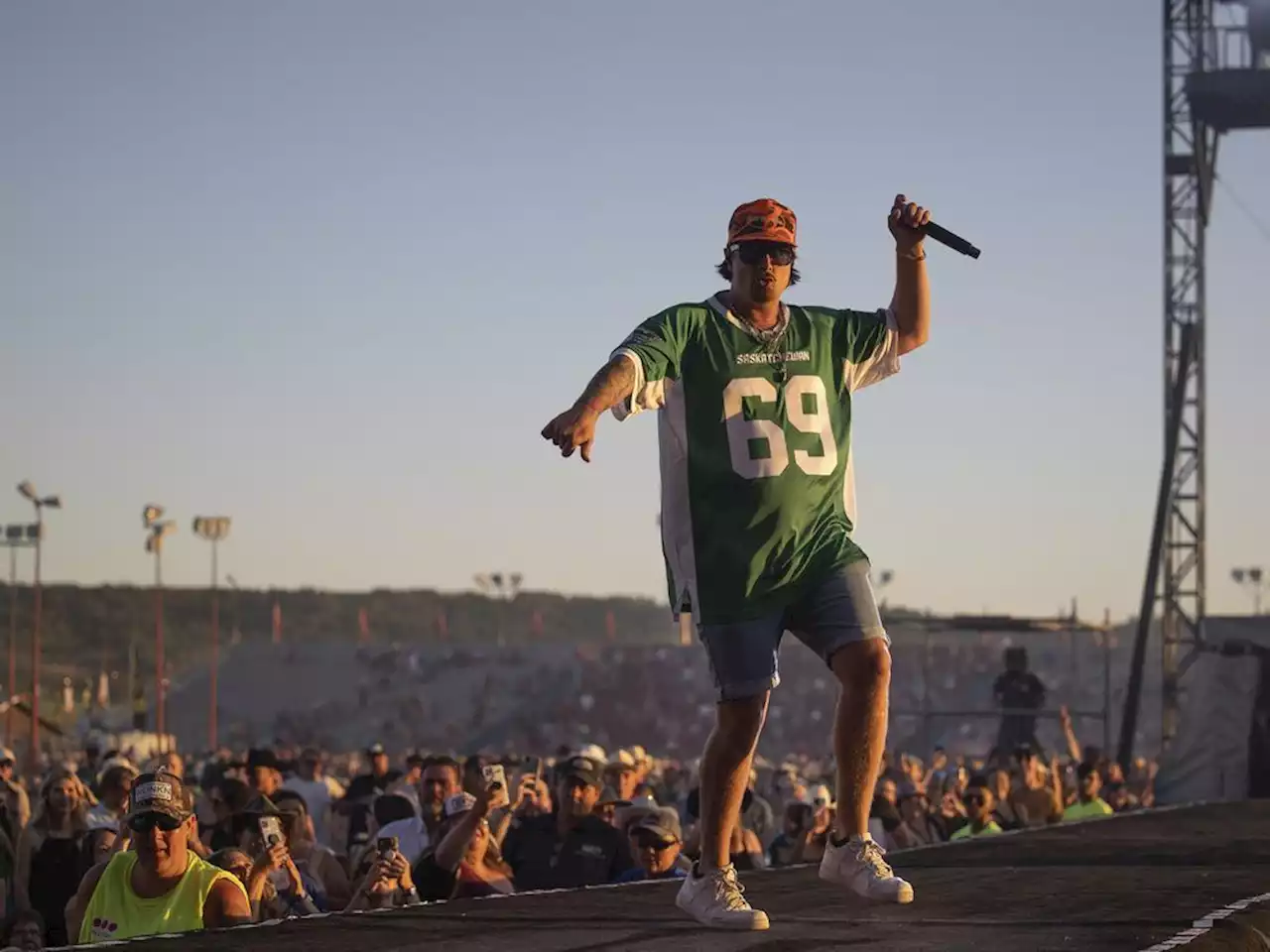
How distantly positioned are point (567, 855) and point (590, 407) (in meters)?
5.48

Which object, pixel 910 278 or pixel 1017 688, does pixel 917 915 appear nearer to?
pixel 910 278

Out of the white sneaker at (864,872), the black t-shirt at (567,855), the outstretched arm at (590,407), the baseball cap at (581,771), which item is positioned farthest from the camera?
the baseball cap at (581,771)

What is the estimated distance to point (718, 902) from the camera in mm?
6125

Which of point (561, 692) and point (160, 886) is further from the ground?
point (160, 886)

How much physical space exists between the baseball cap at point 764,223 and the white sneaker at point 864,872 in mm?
1835

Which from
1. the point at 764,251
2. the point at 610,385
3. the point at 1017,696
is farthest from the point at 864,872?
the point at 1017,696

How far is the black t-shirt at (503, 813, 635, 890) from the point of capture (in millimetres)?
10547

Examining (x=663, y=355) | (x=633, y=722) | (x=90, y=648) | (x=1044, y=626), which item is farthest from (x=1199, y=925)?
(x=90, y=648)

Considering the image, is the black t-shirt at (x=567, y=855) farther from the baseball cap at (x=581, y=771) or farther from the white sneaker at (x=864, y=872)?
the white sneaker at (x=864, y=872)

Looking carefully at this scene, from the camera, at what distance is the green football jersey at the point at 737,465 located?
6.13 meters

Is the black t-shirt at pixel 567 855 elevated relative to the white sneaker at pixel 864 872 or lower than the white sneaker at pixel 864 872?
lower

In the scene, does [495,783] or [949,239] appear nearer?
[949,239]

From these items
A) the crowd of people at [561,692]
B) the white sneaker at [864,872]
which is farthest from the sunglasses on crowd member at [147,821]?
the crowd of people at [561,692]

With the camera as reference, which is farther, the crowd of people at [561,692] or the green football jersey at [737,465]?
the crowd of people at [561,692]
